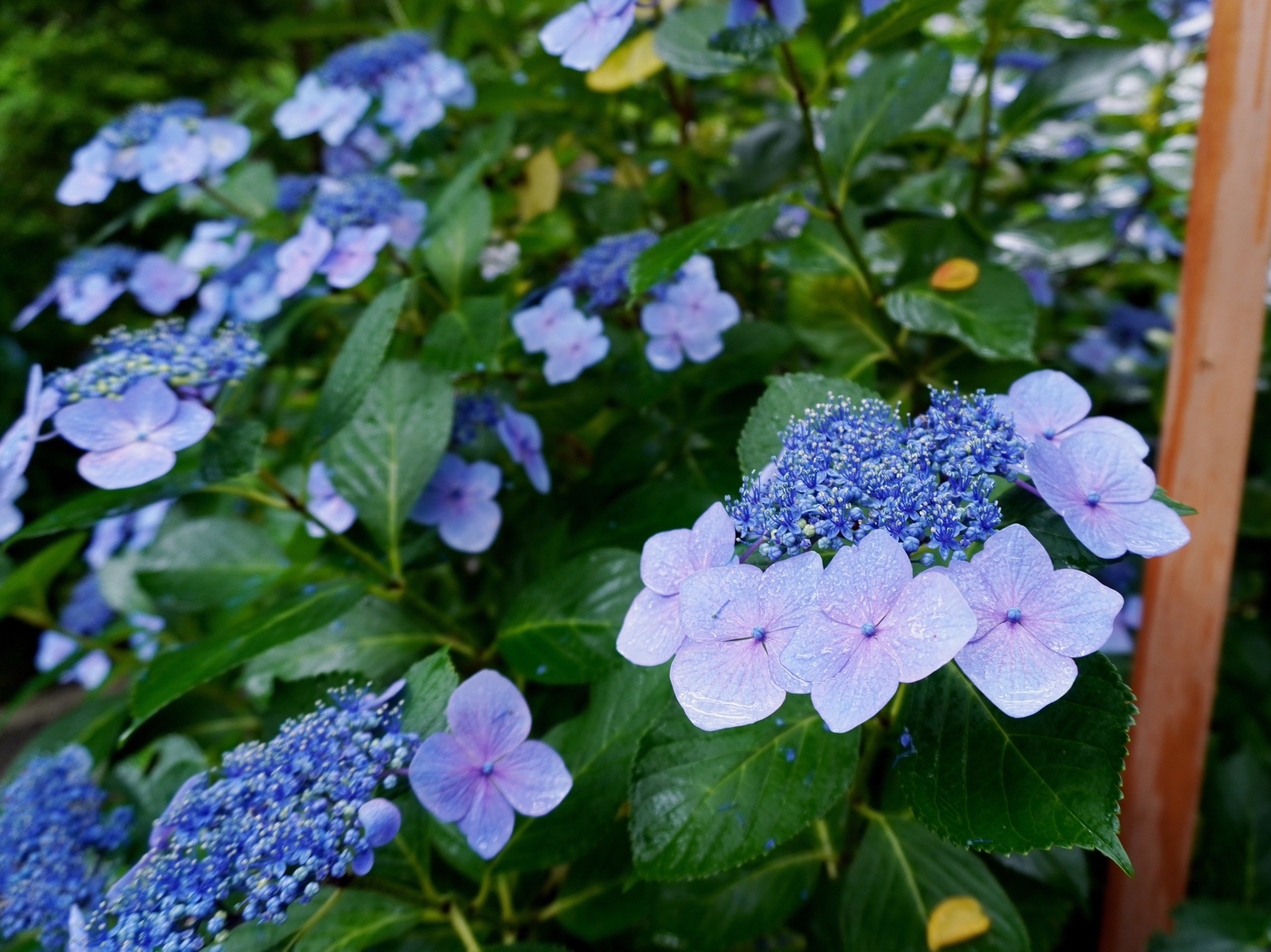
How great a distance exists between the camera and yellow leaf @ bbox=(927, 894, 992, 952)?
721 millimetres

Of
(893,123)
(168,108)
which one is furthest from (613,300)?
(168,108)

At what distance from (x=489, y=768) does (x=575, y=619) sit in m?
0.20

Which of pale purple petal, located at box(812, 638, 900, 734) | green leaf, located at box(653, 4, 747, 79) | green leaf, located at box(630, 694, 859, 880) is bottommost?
green leaf, located at box(630, 694, 859, 880)

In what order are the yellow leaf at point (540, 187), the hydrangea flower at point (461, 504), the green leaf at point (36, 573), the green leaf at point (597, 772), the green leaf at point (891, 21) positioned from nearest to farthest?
the green leaf at point (597, 772) → the green leaf at point (891, 21) → the hydrangea flower at point (461, 504) → the green leaf at point (36, 573) → the yellow leaf at point (540, 187)

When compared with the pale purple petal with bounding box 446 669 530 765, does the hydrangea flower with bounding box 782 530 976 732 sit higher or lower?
higher

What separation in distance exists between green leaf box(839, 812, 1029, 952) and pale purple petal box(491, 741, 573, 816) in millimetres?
341

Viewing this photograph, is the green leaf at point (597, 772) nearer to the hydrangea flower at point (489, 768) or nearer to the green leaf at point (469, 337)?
the hydrangea flower at point (489, 768)

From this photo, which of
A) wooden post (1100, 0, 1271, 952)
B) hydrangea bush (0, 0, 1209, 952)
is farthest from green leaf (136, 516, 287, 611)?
wooden post (1100, 0, 1271, 952)

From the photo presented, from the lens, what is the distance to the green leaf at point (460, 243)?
1.01 meters

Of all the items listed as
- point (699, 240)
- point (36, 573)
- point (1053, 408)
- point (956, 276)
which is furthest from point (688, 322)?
point (36, 573)

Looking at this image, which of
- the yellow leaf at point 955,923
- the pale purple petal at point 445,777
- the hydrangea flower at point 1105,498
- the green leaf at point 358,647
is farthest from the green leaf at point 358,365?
the yellow leaf at point 955,923

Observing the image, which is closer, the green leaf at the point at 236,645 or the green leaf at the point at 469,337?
the green leaf at the point at 236,645

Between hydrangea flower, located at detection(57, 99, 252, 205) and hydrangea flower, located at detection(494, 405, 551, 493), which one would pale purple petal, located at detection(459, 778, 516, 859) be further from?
hydrangea flower, located at detection(57, 99, 252, 205)

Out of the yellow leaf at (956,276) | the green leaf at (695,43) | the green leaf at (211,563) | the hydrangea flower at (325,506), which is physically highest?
the green leaf at (695,43)
